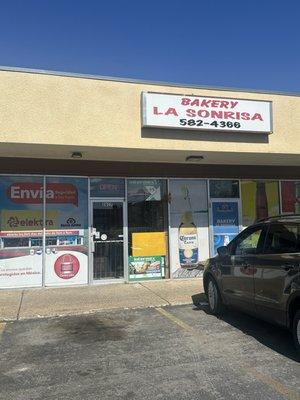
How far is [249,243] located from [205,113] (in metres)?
4.72

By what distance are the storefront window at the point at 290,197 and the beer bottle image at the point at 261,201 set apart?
59 centimetres

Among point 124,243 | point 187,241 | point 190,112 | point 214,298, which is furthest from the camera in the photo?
point 187,241

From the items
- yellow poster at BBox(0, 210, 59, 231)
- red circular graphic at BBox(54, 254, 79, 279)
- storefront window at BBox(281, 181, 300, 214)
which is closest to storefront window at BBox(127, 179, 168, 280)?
red circular graphic at BBox(54, 254, 79, 279)

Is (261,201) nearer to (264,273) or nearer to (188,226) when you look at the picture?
(188,226)

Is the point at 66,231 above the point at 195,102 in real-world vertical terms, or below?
below

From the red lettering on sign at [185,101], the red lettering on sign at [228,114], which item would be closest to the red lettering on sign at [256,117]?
the red lettering on sign at [228,114]

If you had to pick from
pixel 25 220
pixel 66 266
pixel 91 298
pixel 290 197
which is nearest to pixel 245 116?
pixel 290 197

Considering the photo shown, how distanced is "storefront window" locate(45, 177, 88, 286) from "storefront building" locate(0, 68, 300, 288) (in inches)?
1.0

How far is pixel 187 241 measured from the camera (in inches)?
534

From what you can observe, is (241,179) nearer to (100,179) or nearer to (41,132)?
(100,179)

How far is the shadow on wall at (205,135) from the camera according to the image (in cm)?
1113

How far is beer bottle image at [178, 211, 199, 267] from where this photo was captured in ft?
44.2

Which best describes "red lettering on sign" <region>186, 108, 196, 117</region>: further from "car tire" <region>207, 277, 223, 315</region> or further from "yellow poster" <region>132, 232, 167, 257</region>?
"car tire" <region>207, 277, 223, 315</region>

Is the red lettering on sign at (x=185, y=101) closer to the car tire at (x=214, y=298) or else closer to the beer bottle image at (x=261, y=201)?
the beer bottle image at (x=261, y=201)
